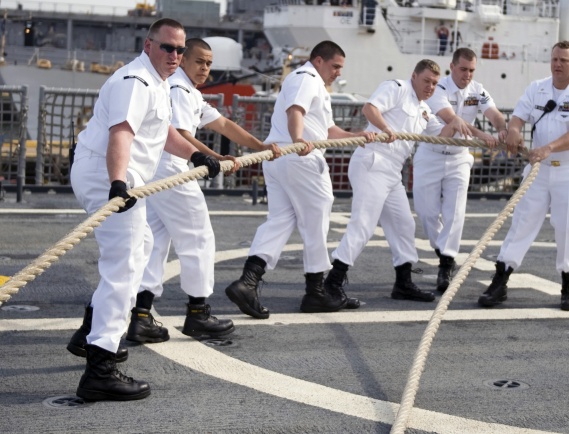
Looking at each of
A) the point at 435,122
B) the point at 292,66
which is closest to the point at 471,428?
the point at 435,122

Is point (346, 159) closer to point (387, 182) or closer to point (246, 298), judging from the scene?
point (387, 182)

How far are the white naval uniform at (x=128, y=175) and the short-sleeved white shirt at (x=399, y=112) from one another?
2899mm

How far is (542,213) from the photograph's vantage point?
328 inches

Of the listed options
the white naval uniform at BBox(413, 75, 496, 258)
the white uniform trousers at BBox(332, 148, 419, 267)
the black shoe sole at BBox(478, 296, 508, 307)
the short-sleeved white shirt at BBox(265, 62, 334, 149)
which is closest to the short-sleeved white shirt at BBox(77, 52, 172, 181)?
the short-sleeved white shirt at BBox(265, 62, 334, 149)

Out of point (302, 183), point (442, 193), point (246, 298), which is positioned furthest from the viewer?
point (442, 193)

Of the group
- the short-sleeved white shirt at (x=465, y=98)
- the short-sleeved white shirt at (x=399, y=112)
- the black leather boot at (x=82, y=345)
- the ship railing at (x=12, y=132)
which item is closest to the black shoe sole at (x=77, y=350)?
the black leather boot at (x=82, y=345)

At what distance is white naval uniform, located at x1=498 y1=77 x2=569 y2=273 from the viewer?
816cm

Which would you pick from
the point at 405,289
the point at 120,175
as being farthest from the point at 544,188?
the point at 120,175

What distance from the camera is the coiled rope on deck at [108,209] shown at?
15.2ft

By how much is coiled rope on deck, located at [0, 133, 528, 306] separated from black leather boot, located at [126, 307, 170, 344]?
2.36 ft

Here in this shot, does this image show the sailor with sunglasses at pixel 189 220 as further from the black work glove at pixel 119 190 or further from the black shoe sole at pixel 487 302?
the black shoe sole at pixel 487 302

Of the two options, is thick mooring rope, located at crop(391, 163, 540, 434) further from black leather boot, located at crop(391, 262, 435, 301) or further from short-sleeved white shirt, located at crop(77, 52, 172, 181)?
short-sleeved white shirt, located at crop(77, 52, 172, 181)

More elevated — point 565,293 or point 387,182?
point 387,182

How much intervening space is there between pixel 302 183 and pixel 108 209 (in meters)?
2.76
